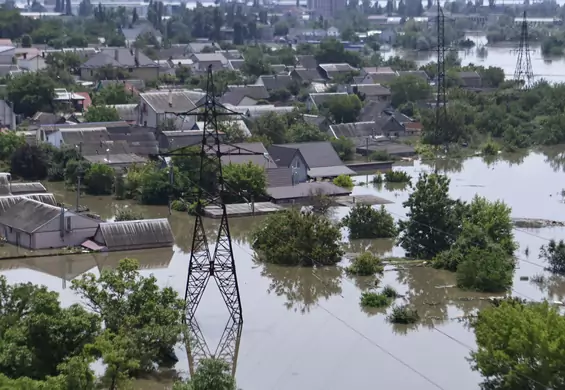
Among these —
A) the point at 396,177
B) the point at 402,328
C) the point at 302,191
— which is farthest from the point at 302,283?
the point at 396,177

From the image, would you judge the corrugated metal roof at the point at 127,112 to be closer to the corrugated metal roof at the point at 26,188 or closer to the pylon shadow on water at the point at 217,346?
the corrugated metal roof at the point at 26,188

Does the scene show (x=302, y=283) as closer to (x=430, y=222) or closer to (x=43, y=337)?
(x=430, y=222)

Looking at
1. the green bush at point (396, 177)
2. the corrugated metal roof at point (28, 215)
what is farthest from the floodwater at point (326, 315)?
the green bush at point (396, 177)

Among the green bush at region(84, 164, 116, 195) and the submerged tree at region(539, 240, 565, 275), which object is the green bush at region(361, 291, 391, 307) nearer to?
the submerged tree at region(539, 240, 565, 275)

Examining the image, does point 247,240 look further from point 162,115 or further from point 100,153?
point 162,115

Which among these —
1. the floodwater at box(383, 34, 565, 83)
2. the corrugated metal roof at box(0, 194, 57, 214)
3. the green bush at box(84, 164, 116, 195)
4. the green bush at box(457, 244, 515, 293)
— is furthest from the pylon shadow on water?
the floodwater at box(383, 34, 565, 83)

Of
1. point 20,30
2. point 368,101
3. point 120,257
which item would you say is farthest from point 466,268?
point 20,30
